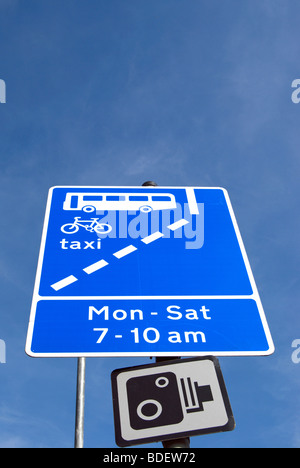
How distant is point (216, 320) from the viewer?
7.57 feet

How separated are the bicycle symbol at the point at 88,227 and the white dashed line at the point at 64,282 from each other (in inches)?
17.7

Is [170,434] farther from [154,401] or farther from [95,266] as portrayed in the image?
[95,266]

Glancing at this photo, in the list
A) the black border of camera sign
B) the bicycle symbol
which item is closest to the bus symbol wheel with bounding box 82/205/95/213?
the bicycle symbol

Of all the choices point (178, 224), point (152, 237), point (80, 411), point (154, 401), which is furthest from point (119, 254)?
point (80, 411)

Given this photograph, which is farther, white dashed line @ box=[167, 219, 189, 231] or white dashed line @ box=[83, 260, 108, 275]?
white dashed line @ box=[167, 219, 189, 231]

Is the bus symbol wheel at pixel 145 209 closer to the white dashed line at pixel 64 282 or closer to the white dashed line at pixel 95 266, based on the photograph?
the white dashed line at pixel 95 266

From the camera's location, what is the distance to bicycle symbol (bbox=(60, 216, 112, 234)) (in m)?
2.91

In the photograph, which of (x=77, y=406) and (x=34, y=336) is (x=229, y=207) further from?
(x=77, y=406)

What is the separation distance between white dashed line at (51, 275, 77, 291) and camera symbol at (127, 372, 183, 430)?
715 mm

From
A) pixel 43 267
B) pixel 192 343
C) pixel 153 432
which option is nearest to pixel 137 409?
pixel 153 432

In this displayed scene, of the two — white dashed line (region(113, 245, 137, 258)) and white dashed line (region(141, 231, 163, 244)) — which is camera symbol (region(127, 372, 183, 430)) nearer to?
white dashed line (region(113, 245, 137, 258))

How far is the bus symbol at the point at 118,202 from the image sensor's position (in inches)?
125

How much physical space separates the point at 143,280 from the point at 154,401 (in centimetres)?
77

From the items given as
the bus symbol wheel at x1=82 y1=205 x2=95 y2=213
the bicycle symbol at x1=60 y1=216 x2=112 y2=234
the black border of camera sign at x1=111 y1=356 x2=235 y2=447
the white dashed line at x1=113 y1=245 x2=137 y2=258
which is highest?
the bus symbol wheel at x1=82 y1=205 x2=95 y2=213
